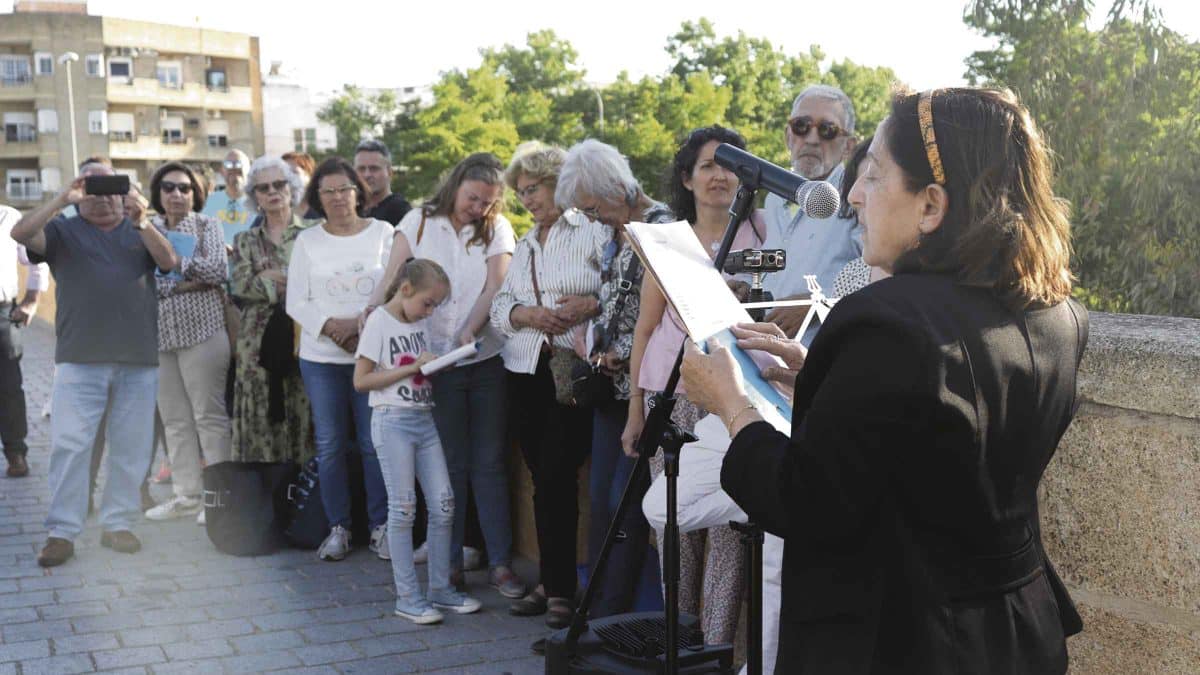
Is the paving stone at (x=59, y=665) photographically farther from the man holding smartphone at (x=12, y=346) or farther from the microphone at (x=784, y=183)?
the man holding smartphone at (x=12, y=346)

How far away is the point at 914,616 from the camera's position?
1.99 m

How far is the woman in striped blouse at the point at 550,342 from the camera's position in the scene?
210 inches

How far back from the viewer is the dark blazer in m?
1.91

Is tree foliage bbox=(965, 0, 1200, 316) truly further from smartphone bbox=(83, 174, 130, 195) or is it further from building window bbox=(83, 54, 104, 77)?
building window bbox=(83, 54, 104, 77)

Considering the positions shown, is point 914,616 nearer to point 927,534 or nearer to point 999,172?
point 927,534

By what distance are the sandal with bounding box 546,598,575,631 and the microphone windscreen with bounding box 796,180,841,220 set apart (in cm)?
Answer: 298

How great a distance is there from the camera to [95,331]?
6496 mm

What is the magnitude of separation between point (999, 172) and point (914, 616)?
2.42ft

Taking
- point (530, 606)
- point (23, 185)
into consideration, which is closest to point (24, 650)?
point (530, 606)

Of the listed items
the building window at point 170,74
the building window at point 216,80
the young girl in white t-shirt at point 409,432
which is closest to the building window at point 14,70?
the building window at point 170,74

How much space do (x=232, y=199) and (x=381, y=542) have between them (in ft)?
13.0

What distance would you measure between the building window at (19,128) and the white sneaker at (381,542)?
87127mm

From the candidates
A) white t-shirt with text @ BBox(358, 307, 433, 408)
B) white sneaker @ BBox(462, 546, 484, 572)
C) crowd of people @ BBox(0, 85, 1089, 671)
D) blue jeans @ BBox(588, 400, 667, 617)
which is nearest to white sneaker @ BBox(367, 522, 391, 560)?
crowd of people @ BBox(0, 85, 1089, 671)

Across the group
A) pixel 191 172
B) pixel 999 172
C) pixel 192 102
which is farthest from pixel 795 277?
pixel 192 102
